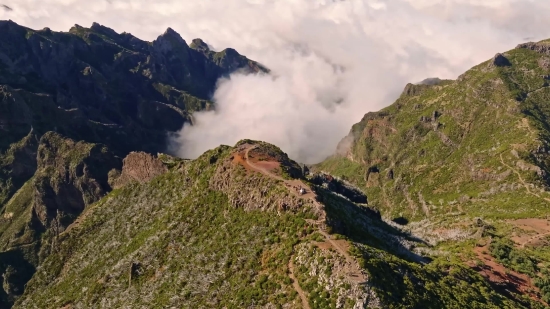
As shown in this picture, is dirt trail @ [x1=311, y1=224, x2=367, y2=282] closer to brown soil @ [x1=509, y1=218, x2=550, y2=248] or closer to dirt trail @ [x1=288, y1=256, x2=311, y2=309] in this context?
dirt trail @ [x1=288, y1=256, x2=311, y2=309]

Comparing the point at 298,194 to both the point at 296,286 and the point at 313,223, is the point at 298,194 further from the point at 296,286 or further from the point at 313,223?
the point at 296,286

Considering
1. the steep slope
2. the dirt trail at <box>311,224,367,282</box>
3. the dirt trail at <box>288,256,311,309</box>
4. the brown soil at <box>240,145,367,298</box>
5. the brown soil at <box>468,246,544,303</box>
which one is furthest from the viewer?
the brown soil at <box>468,246,544,303</box>

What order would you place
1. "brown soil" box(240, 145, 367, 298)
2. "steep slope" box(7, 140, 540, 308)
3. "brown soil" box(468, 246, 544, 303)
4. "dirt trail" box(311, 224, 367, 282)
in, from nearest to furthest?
"dirt trail" box(311, 224, 367, 282) < "brown soil" box(240, 145, 367, 298) < "steep slope" box(7, 140, 540, 308) < "brown soil" box(468, 246, 544, 303)

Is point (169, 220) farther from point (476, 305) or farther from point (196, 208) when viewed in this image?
point (476, 305)

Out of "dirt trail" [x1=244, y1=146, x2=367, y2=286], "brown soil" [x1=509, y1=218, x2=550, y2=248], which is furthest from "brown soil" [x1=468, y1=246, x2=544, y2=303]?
"dirt trail" [x1=244, y1=146, x2=367, y2=286]

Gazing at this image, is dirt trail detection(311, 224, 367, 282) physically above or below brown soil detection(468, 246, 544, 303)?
above

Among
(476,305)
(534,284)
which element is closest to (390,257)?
(476,305)

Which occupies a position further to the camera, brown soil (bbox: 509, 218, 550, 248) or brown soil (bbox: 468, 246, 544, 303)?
brown soil (bbox: 509, 218, 550, 248)
